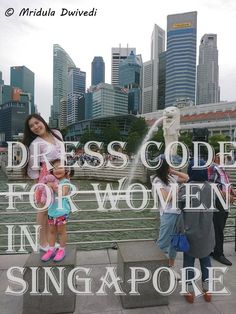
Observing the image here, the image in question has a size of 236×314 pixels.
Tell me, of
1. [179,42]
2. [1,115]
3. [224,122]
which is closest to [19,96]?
[1,115]

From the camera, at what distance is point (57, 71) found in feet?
488

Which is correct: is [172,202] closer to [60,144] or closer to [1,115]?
[60,144]

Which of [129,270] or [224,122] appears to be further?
[224,122]

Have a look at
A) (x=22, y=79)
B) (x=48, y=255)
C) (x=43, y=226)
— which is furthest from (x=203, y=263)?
(x=22, y=79)

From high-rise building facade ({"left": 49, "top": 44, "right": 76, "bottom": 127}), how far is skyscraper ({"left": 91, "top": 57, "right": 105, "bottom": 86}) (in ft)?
65.0

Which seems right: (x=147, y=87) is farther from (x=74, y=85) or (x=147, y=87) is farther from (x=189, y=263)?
(x=189, y=263)

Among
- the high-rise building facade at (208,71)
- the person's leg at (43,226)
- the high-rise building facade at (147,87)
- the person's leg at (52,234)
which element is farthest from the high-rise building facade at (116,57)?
the person's leg at (52,234)

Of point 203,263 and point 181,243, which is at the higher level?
point 181,243

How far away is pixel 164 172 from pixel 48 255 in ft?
4.72

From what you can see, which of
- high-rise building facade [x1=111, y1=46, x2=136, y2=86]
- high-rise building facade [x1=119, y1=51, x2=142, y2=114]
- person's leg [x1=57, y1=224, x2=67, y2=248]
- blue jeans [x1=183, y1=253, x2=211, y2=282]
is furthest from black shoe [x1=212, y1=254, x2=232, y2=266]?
high-rise building facade [x1=111, y1=46, x2=136, y2=86]

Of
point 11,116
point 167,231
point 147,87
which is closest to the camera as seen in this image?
point 167,231

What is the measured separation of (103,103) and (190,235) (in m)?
104

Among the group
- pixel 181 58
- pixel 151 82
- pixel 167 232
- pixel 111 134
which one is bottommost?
pixel 167 232

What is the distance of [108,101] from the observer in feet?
352
